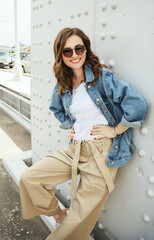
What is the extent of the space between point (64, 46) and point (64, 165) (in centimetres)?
89

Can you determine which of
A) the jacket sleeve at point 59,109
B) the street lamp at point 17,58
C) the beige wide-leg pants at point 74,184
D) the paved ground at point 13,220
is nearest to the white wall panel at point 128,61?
the beige wide-leg pants at point 74,184

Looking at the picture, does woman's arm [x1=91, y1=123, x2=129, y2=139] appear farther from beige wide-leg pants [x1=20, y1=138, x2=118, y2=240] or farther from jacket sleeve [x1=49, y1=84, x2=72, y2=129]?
jacket sleeve [x1=49, y1=84, x2=72, y2=129]

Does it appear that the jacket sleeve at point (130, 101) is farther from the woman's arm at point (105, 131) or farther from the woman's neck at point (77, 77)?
the woman's neck at point (77, 77)

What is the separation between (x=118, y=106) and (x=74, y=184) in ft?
2.13

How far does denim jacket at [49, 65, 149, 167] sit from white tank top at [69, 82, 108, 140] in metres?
0.04

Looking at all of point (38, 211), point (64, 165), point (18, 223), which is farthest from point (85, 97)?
point (18, 223)

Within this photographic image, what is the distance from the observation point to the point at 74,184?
4.65 feet

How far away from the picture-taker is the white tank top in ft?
4.56

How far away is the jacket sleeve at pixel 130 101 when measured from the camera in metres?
1.14

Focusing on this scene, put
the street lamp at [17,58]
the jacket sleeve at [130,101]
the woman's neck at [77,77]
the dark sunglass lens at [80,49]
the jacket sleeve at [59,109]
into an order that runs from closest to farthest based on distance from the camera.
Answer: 1. the jacket sleeve at [130,101]
2. the dark sunglass lens at [80,49]
3. the woman's neck at [77,77]
4. the jacket sleeve at [59,109]
5. the street lamp at [17,58]

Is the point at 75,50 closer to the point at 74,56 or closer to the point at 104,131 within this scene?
the point at 74,56

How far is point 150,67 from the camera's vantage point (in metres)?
1.16

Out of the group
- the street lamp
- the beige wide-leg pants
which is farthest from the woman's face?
the street lamp

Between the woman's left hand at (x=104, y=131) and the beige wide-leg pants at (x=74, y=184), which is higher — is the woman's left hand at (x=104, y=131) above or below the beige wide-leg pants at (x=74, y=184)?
above
